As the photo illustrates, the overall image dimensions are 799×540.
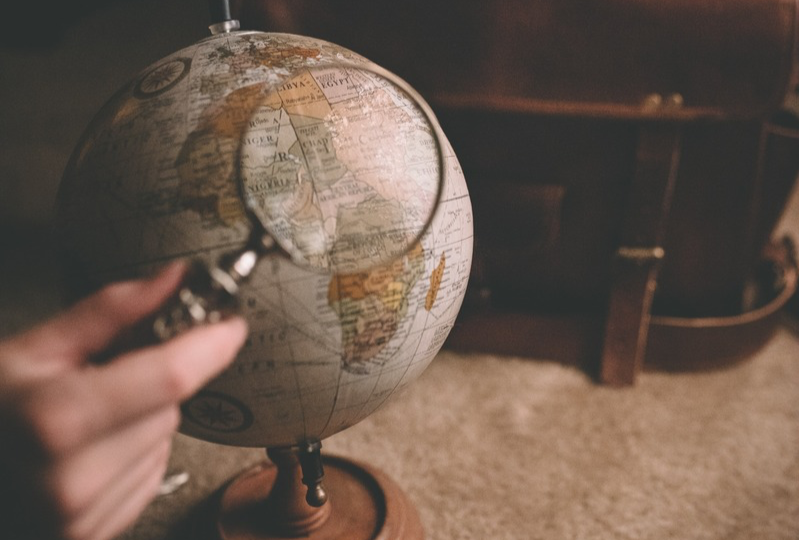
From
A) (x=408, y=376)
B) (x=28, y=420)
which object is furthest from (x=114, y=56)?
(x=28, y=420)

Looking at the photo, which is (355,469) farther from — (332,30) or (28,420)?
(332,30)

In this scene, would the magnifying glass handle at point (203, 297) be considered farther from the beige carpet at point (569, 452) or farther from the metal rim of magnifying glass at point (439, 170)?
the beige carpet at point (569, 452)

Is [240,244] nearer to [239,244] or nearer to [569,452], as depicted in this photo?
[239,244]

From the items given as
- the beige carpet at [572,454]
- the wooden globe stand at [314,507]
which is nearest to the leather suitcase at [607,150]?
the beige carpet at [572,454]


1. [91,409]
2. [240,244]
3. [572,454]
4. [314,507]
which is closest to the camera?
[91,409]

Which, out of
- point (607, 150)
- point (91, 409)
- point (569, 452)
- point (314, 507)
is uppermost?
point (91, 409)

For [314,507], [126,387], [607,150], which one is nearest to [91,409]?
[126,387]
